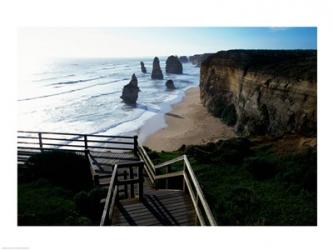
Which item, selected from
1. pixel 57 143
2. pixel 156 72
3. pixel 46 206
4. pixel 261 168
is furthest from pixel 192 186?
pixel 156 72

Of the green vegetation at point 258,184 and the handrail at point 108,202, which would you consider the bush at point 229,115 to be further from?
the handrail at point 108,202

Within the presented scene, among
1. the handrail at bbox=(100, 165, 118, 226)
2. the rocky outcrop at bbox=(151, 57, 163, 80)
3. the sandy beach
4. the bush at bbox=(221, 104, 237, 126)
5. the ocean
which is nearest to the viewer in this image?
the handrail at bbox=(100, 165, 118, 226)

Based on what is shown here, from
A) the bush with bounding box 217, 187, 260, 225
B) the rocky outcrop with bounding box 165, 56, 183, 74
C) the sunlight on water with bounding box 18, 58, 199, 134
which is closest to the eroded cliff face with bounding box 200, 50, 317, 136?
the bush with bounding box 217, 187, 260, 225

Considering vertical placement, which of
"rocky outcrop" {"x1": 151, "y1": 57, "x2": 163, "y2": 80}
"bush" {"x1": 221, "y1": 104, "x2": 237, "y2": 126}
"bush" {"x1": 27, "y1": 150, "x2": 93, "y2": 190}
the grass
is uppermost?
"rocky outcrop" {"x1": 151, "y1": 57, "x2": 163, "y2": 80}

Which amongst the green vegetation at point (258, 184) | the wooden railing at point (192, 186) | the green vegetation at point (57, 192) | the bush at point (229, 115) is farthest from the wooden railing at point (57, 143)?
the bush at point (229, 115)

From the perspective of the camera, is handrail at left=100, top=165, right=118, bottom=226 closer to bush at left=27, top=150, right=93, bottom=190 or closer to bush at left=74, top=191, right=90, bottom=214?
bush at left=74, top=191, right=90, bottom=214

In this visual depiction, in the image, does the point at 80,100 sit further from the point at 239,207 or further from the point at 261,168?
the point at 239,207
